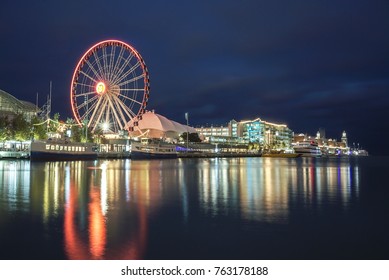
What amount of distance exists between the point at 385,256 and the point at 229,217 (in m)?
4.91

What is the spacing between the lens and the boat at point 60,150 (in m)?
61.2

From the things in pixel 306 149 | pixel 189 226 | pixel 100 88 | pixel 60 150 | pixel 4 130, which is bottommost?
pixel 189 226

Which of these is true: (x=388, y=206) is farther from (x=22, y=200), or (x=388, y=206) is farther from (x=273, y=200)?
(x=22, y=200)

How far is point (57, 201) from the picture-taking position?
47.8 feet

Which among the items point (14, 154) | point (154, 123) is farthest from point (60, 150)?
point (154, 123)

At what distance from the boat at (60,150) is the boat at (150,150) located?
13481 mm

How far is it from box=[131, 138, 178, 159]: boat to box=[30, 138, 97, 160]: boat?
531 inches

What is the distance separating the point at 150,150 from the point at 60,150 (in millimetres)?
32320

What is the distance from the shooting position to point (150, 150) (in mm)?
96812

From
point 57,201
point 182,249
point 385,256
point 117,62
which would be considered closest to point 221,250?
point 182,249

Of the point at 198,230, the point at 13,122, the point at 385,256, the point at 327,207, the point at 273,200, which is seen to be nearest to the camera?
the point at 385,256

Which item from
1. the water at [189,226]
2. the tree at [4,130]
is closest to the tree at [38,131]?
the tree at [4,130]

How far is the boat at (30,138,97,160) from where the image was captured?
6124cm

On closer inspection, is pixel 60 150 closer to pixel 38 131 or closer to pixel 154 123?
pixel 38 131
